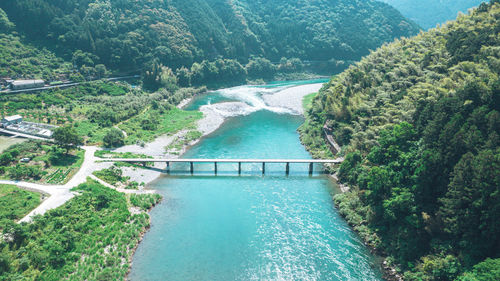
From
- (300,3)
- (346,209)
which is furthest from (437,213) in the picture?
(300,3)

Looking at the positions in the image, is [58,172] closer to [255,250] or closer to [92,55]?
[255,250]

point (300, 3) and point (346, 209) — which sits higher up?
point (300, 3)

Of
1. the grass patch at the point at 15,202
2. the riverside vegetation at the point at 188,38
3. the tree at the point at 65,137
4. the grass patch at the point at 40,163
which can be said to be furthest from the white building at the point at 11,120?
the riverside vegetation at the point at 188,38

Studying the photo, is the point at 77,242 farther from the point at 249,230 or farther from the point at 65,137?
the point at 65,137

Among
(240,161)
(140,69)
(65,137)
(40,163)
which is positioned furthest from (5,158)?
(140,69)

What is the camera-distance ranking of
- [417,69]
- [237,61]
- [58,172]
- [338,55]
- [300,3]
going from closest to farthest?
[58,172]
[417,69]
[237,61]
[338,55]
[300,3]

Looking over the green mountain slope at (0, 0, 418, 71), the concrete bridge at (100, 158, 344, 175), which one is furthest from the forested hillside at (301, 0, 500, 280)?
the green mountain slope at (0, 0, 418, 71)
